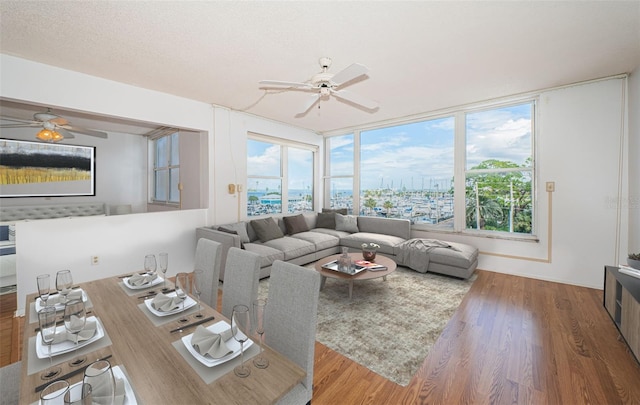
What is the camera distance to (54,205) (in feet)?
16.9

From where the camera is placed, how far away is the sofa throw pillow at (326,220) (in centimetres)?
559

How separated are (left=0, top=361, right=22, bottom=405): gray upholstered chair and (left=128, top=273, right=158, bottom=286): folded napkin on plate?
609 mm

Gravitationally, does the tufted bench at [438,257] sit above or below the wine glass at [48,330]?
below

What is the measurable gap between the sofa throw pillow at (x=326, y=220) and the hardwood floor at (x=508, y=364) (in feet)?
9.95

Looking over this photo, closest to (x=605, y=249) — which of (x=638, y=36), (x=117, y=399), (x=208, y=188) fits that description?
(x=638, y=36)

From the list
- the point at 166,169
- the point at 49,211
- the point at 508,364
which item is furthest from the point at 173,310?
the point at 49,211

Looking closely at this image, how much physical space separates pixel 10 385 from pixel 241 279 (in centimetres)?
112

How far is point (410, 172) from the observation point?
528 cm

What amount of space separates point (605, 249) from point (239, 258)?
15.1 feet

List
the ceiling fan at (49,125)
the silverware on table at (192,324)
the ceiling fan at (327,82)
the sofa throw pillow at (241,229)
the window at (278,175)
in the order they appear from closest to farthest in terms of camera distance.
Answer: the silverware on table at (192,324), the ceiling fan at (327,82), the ceiling fan at (49,125), the sofa throw pillow at (241,229), the window at (278,175)

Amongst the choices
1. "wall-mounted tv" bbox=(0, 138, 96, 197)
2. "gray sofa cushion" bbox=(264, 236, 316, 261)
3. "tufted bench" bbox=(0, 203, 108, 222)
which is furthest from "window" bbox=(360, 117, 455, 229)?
"wall-mounted tv" bbox=(0, 138, 96, 197)

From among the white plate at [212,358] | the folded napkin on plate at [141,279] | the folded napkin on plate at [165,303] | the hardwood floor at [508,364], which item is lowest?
the hardwood floor at [508,364]

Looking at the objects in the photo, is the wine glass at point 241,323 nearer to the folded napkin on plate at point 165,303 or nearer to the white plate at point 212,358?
the white plate at point 212,358

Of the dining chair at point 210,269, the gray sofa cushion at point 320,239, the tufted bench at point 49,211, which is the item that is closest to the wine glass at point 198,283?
the dining chair at point 210,269
